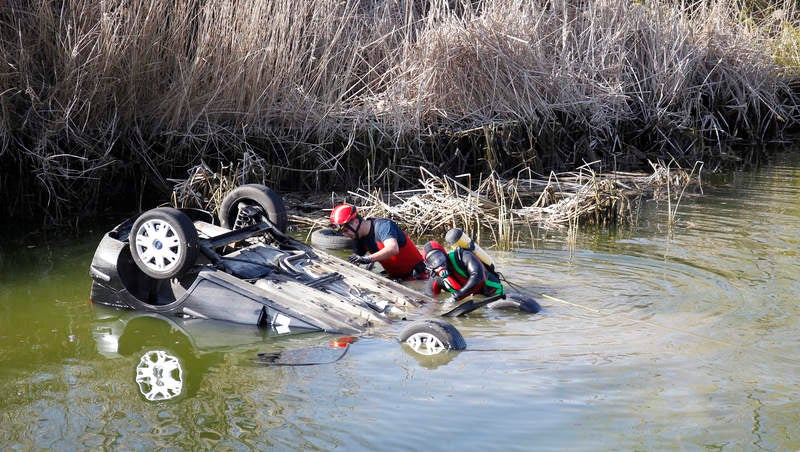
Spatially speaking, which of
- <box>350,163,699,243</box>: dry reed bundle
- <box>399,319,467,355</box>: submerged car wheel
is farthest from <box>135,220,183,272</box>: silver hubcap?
<box>350,163,699,243</box>: dry reed bundle

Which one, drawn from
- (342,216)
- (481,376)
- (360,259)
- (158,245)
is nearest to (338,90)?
(342,216)

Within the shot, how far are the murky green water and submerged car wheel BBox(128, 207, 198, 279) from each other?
566mm

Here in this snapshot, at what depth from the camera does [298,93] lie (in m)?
13.8

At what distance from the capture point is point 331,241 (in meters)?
9.95

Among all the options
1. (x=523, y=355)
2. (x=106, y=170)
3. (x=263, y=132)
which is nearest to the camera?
(x=523, y=355)

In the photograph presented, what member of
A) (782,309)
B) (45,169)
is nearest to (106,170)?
(45,169)

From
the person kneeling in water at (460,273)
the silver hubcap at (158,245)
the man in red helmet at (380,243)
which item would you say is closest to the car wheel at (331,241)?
the man in red helmet at (380,243)

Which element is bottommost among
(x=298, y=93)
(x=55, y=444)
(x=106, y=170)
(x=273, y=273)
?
(x=55, y=444)

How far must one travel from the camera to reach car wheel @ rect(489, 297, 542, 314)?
7.86 meters

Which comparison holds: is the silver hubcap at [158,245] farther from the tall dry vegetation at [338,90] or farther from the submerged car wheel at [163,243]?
the tall dry vegetation at [338,90]

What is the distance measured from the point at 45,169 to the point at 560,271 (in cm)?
672

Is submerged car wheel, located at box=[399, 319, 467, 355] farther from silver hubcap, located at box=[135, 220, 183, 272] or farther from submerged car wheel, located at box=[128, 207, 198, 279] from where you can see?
silver hubcap, located at box=[135, 220, 183, 272]

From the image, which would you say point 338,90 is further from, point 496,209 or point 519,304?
point 519,304

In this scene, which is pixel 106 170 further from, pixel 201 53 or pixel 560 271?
pixel 560 271
